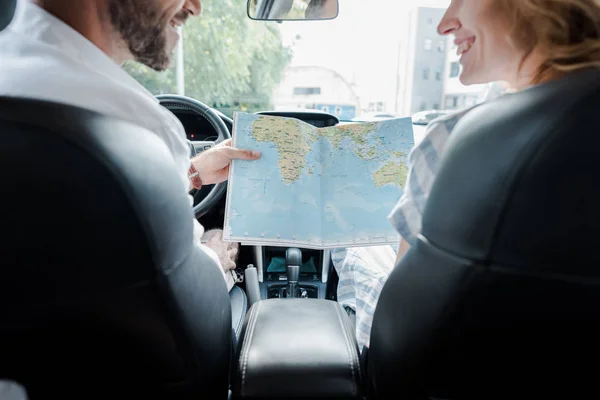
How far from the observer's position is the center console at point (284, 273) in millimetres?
2098

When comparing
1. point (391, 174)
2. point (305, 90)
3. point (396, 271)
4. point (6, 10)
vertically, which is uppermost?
point (305, 90)

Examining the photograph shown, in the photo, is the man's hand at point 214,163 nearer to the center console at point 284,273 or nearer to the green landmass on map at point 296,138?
the green landmass on map at point 296,138

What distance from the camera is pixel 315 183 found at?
49.7 inches

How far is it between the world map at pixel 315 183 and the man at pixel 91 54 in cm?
31

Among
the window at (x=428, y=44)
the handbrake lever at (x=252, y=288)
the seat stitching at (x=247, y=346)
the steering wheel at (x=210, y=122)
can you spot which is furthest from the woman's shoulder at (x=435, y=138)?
the window at (x=428, y=44)

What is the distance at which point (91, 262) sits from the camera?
1.82ft

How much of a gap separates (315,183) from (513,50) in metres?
0.67

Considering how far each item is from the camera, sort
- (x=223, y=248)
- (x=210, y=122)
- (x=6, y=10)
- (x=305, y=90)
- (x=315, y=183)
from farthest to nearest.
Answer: (x=305, y=90), (x=210, y=122), (x=223, y=248), (x=315, y=183), (x=6, y=10)

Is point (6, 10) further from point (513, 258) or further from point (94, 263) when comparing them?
point (513, 258)

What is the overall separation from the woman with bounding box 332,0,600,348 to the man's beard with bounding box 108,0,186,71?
604 millimetres

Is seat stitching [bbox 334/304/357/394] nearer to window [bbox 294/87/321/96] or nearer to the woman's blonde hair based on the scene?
the woman's blonde hair

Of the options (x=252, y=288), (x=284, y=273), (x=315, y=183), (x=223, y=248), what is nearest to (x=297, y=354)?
(x=315, y=183)

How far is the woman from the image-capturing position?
638mm

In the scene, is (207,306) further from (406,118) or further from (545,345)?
(406,118)
